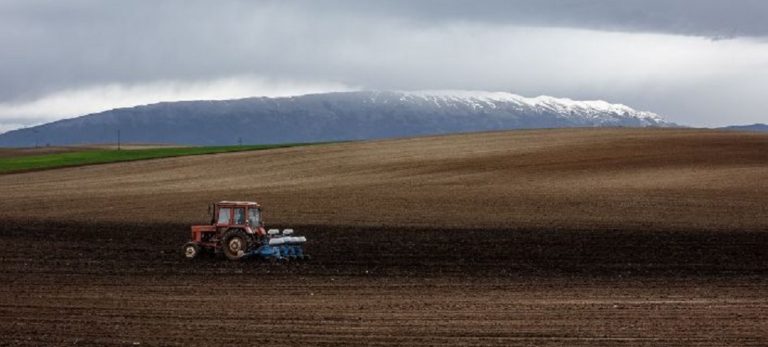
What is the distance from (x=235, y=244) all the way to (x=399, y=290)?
363 inches

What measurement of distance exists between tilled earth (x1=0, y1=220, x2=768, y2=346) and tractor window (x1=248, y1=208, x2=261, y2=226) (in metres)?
2.11

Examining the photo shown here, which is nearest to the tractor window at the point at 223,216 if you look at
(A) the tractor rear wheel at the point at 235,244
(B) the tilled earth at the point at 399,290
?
(A) the tractor rear wheel at the point at 235,244

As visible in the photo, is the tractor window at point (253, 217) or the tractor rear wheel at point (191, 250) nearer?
the tractor rear wheel at point (191, 250)

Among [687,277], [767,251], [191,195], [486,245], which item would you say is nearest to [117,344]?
[687,277]

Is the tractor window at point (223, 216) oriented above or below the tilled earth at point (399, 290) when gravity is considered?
above

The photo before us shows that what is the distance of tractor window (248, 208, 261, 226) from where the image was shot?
36969mm

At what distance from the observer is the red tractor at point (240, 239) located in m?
35.6

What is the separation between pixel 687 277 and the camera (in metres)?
32.0

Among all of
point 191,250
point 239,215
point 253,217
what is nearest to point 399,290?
point 239,215

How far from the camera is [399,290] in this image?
28.5 m

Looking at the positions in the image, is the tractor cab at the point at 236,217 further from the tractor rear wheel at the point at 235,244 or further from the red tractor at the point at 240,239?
the tractor rear wheel at the point at 235,244

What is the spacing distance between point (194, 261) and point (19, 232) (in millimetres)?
11668

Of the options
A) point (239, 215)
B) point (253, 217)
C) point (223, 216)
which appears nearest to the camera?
point (239, 215)

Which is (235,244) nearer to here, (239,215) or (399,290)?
(239,215)
